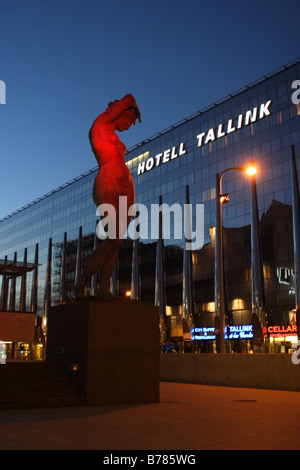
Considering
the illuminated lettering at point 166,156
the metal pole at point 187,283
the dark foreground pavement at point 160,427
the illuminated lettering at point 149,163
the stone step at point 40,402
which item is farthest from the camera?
the illuminated lettering at point 149,163

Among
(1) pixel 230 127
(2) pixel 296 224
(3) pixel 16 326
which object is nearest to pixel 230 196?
(1) pixel 230 127

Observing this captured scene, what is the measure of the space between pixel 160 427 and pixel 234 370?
42.2 feet

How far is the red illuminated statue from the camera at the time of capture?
15.7m

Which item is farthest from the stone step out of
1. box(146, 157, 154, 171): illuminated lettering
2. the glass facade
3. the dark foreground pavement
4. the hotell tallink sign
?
box(146, 157, 154, 171): illuminated lettering

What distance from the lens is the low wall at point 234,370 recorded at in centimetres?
1980

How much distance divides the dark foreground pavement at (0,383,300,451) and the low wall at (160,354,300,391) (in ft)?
16.0

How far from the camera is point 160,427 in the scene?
991 cm

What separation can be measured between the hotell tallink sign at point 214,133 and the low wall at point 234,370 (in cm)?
3290

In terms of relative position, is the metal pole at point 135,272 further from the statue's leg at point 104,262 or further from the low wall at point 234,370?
the statue's leg at point 104,262

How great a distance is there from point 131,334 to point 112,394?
1837 mm

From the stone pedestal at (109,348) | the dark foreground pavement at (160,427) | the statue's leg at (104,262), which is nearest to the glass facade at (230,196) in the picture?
the statue's leg at (104,262)

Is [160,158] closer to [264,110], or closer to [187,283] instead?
[264,110]
